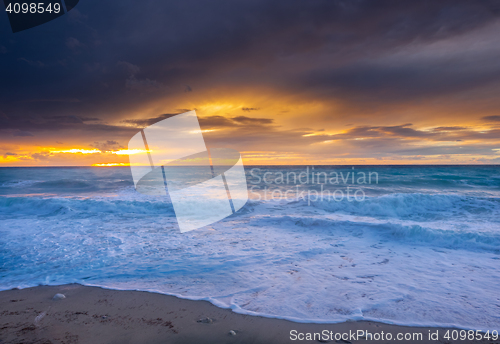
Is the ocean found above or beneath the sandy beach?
beneath

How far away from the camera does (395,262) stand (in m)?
5.49

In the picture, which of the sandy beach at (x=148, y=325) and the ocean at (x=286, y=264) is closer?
the sandy beach at (x=148, y=325)

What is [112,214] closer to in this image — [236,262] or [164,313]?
[236,262]

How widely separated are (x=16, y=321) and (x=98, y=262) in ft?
7.34

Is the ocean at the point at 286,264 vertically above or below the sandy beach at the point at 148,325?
below

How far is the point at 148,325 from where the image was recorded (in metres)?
3.20

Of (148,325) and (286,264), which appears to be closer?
(148,325)

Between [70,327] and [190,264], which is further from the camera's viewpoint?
[190,264]

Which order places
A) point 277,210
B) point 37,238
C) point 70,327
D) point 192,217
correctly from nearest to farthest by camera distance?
point 70,327 < point 37,238 < point 192,217 < point 277,210

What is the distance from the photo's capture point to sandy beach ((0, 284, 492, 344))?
294 cm

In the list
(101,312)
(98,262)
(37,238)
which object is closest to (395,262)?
(101,312)

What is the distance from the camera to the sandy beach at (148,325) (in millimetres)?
2941

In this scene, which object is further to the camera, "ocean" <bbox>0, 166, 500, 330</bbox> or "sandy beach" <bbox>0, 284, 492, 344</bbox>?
"ocean" <bbox>0, 166, 500, 330</bbox>

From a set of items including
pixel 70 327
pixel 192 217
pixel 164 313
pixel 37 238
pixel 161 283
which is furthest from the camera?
pixel 192 217
